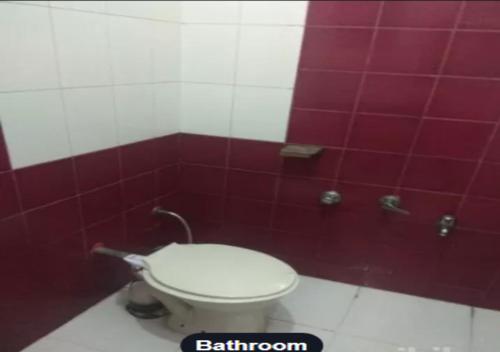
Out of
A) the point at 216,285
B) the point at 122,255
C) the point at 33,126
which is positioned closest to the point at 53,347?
the point at 122,255

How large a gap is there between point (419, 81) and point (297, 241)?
2.51ft

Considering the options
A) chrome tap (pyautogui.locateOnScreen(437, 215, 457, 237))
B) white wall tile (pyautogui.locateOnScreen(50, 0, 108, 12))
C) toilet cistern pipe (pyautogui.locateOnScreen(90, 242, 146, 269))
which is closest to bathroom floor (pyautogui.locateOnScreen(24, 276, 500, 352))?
toilet cistern pipe (pyautogui.locateOnScreen(90, 242, 146, 269))

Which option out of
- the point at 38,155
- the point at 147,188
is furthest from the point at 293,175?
the point at 38,155

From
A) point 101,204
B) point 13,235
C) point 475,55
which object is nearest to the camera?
point 13,235

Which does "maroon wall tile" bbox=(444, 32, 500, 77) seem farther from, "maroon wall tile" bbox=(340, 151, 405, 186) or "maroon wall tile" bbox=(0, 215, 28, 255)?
"maroon wall tile" bbox=(0, 215, 28, 255)

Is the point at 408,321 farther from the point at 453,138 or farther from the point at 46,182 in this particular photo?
the point at 46,182

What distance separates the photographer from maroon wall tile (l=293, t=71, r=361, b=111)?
3.60ft

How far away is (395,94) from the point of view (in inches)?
42.7

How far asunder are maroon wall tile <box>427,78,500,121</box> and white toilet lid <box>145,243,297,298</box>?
2.42 ft

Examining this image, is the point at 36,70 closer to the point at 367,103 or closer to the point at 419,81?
the point at 367,103

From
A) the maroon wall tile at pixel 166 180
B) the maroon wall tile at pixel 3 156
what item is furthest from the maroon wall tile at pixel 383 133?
the maroon wall tile at pixel 3 156

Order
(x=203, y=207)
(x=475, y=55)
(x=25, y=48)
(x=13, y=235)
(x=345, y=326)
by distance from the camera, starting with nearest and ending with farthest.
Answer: (x=25, y=48) < (x=13, y=235) < (x=475, y=55) < (x=345, y=326) < (x=203, y=207)

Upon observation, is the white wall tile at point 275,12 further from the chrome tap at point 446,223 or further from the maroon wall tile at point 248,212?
the chrome tap at point 446,223

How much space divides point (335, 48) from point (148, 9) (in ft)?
1.94
